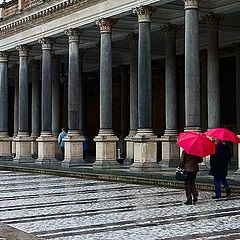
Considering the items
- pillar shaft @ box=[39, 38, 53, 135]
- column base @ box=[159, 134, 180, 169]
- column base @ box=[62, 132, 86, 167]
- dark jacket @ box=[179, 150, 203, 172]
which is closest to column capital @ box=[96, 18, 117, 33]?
pillar shaft @ box=[39, 38, 53, 135]

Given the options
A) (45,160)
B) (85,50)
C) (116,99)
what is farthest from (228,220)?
(116,99)

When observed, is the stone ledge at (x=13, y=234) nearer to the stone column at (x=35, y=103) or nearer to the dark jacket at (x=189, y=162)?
the dark jacket at (x=189, y=162)

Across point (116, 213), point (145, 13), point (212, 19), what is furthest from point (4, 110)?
point (116, 213)

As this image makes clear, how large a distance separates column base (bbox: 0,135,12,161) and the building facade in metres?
0.06

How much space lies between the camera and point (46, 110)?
1182 inches

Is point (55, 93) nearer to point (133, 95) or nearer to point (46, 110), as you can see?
point (46, 110)

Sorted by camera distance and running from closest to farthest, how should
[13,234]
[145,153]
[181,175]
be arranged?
[13,234] < [181,175] < [145,153]

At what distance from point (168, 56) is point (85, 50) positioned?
9.17 meters

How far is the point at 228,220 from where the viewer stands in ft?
38.8

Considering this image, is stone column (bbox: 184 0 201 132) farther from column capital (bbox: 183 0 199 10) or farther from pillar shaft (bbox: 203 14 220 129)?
pillar shaft (bbox: 203 14 220 129)

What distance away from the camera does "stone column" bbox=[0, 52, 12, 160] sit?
3419cm

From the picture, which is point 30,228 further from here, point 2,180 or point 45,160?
point 45,160

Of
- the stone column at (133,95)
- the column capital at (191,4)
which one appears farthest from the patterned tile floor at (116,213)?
the stone column at (133,95)

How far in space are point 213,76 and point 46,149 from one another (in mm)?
10484
